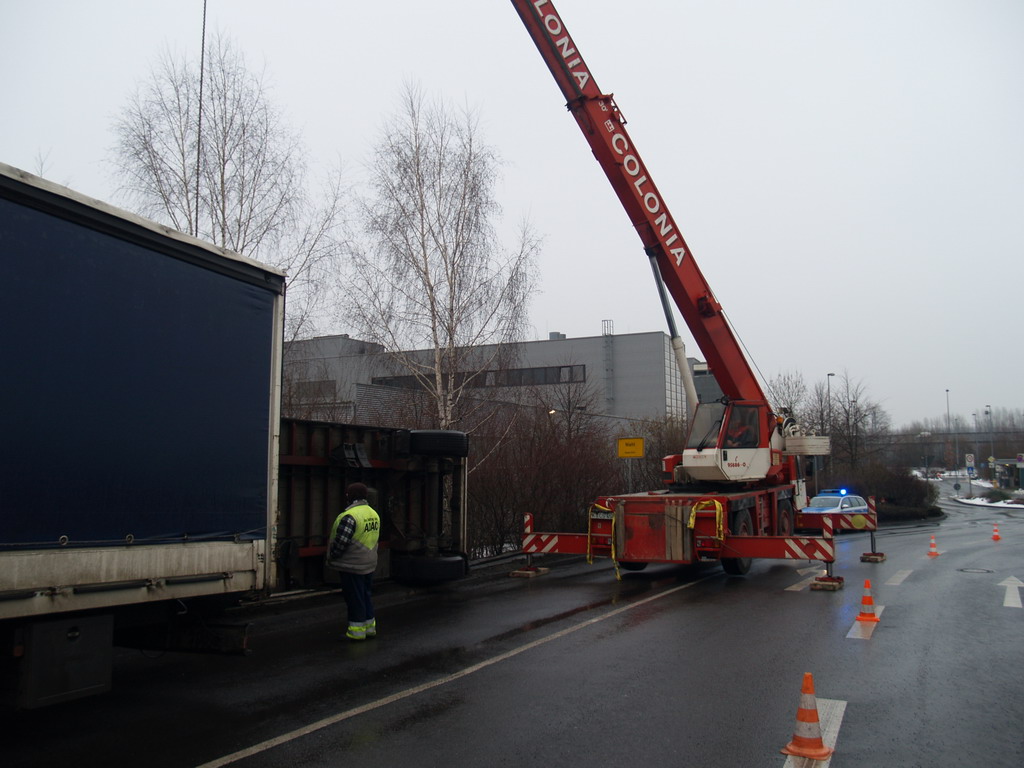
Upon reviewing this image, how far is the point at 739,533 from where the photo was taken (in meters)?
13.2

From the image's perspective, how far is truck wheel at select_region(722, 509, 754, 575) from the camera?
42.5 ft

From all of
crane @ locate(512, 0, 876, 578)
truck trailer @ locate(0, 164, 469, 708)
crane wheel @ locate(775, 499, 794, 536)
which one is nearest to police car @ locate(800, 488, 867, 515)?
crane wheel @ locate(775, 499, 794, 536)

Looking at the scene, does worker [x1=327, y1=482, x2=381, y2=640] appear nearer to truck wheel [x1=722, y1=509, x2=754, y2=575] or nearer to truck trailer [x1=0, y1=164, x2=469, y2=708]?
truck trailer [x1=0, y1=164, x2=469, y2=708]

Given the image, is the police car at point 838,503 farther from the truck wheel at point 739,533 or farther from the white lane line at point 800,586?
the white lane line at point 800,586

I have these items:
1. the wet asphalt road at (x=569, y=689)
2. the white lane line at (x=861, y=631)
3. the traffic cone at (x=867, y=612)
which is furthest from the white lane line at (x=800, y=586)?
the white lane line at (x=861, y=631)

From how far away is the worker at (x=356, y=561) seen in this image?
26.6 ft

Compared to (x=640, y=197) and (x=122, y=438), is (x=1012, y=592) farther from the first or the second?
(x=122, y=438)

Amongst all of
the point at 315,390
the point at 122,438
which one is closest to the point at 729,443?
the point at 122,438

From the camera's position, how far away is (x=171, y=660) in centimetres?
743

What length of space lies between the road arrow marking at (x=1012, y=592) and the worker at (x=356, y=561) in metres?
8.08

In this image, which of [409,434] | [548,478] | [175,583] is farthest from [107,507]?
[548,478]

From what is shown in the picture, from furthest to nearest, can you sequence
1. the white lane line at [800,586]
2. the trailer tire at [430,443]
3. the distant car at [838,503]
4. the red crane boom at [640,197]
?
the distant car at [838,503] → the red crane boom at [640,197] → the white lane line at [800,586] → the trailer tire at [430,443]

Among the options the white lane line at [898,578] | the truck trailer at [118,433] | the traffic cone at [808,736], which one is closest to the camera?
the truck trailer at [118,433]

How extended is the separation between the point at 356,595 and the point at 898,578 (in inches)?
359
